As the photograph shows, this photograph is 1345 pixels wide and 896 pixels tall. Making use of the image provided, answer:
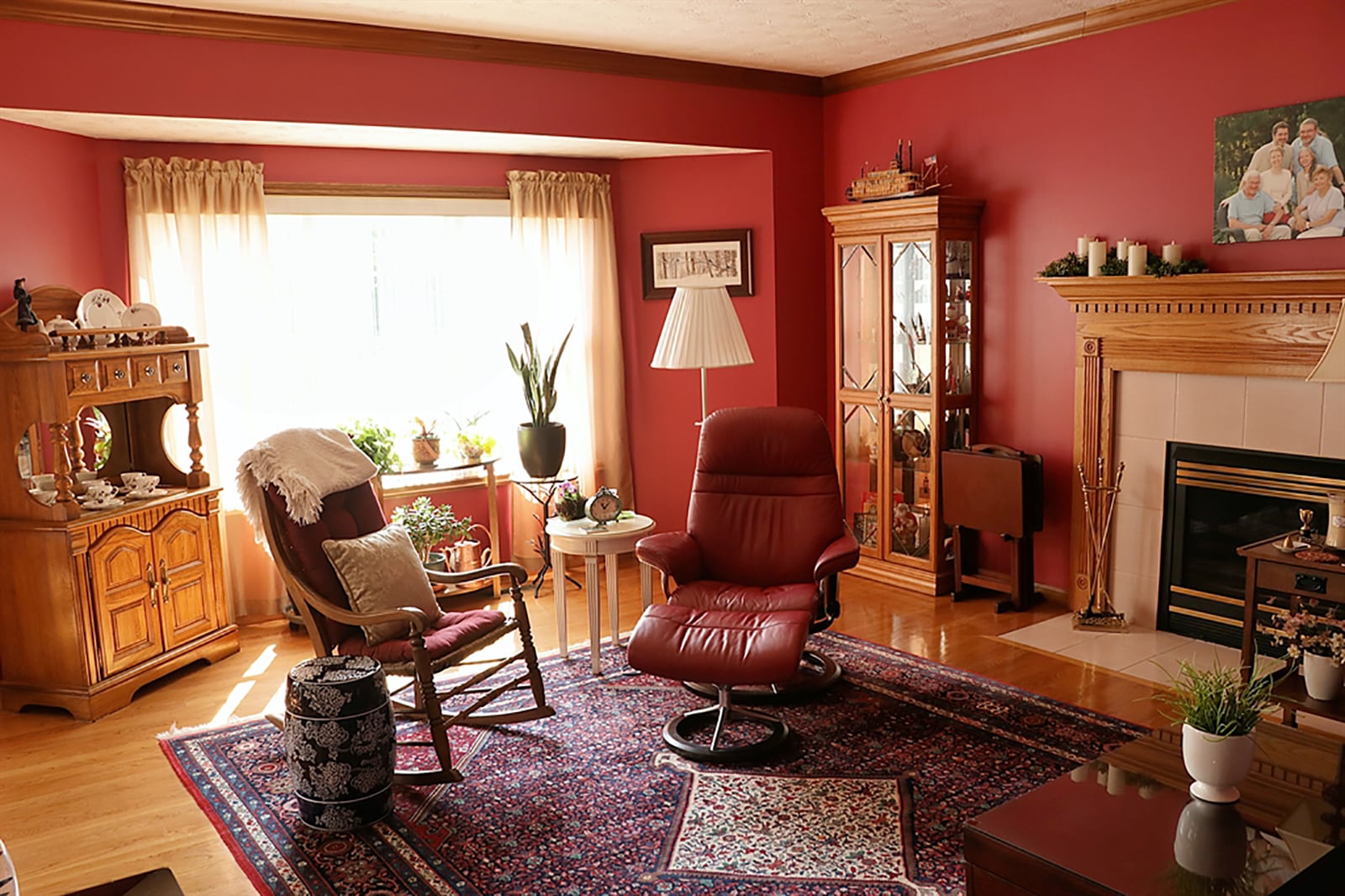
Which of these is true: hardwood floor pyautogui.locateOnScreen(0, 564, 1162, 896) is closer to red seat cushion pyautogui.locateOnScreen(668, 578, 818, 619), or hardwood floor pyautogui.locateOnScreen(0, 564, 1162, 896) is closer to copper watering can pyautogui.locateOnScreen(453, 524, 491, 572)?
copper watering can pyautogui.locateOnScreen(453, 524, 491, 572)

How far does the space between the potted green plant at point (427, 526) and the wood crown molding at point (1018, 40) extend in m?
3.12

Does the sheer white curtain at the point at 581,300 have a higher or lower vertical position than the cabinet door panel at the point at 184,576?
higher

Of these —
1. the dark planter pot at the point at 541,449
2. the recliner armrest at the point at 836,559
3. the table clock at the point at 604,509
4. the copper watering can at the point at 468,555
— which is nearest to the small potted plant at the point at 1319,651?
the recliner armrest at the point at 836,559

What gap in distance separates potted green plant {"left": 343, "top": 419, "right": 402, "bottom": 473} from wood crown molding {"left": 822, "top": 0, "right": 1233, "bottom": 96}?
9.96 ft

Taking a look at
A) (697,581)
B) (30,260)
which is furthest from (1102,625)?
(30,260)

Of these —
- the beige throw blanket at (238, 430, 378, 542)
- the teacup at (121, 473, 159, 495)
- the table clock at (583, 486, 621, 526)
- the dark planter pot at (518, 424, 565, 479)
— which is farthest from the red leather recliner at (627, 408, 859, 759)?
the teacup at (121, 473, 159, 495)

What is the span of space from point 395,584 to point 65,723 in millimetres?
1537

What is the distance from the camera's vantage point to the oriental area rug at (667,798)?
2.92 metres

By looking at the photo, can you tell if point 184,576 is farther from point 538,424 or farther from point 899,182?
point 899,182

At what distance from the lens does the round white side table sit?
435cm

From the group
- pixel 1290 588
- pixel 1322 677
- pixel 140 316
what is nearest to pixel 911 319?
pixel 1290 588

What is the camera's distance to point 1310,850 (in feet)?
7.57

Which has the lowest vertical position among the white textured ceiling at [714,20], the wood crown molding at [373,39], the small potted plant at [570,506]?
the small potted plant at [570,506]

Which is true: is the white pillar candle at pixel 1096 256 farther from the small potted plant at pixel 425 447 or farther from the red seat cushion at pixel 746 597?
the small potted plant at pixel 425 447
